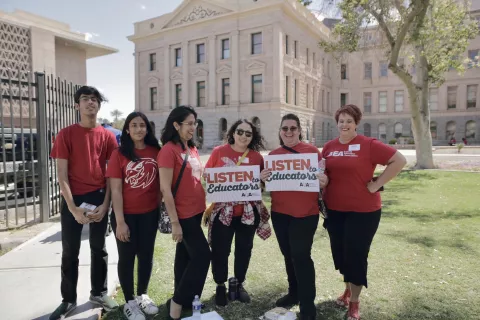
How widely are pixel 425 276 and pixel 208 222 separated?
3.05m

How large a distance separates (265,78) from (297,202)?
32515 millimetres

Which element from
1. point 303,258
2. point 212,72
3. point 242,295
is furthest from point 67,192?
point 212,72

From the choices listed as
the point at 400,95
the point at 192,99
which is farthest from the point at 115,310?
the point at 400,95

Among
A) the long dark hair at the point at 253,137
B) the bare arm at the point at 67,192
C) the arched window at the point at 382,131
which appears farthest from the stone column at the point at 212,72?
the bare arm at the point at 67,192

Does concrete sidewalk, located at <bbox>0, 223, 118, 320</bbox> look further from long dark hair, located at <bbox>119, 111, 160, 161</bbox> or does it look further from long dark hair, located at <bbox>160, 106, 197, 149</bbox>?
long dark hair, located at <bbox>160, 106, 197, 149</bbox>

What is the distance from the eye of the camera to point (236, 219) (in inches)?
149

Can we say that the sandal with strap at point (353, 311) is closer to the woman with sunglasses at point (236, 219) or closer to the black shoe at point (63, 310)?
the woman with sunglasses at point (236, 219)

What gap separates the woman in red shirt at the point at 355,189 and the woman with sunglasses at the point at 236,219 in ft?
2.70

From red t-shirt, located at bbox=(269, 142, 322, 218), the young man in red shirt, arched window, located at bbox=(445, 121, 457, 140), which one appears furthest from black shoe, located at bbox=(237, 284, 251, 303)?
arched window, located at bbox=(445, 121, 457, 140)

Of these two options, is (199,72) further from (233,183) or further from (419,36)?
(233,183)

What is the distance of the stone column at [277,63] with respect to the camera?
33438 millimetres

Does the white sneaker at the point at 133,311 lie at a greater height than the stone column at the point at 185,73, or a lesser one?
lesser

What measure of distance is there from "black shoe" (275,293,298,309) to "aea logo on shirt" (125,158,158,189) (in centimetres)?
190

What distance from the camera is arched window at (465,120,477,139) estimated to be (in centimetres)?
4224
